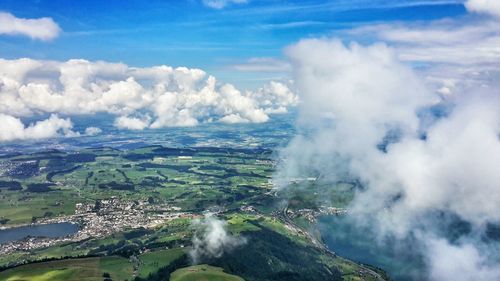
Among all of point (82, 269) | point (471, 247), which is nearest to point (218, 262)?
point (82, 269)

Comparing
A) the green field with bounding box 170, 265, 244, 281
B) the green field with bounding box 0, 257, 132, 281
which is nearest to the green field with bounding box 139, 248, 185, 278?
the green field with bounding box 0, 257, 132, 281

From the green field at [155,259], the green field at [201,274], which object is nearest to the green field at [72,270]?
the green field at [155,259]

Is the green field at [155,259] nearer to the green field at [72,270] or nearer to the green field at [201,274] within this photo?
the green field at [72,270]

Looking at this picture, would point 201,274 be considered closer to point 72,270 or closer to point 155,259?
point 155,259

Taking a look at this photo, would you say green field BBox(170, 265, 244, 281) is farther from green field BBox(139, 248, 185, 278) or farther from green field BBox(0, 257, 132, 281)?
green field BBox(0, 257, 132, 281)

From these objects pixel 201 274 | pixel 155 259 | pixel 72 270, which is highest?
pixel 72 270

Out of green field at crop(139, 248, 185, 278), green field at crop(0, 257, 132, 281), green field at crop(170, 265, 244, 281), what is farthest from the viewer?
green field at crop(139, 248, 185, 278)

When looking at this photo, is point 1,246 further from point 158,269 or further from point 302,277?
point 302,277

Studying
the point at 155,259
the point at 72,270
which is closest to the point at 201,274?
the point at 155,259

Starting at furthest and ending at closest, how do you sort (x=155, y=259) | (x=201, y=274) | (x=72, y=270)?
1. (x=155, y=259)
2. (x=72, y=270)
3. (x=201, y=274)
